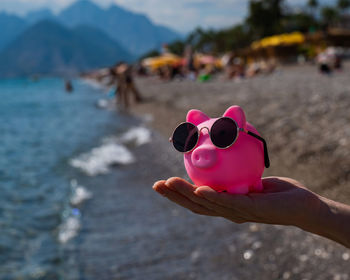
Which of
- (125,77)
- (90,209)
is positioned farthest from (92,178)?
(125,77)

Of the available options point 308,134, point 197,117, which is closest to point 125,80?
point 308,134

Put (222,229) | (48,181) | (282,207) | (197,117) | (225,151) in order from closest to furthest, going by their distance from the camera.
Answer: (282,207) < (225,151) < (197,117) < (222,229) < (48,181)

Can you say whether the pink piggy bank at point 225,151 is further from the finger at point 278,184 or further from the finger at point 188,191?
the finger at point 188,191

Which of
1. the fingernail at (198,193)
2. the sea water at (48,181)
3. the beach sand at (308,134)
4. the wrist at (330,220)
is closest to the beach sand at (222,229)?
the beach sand at (308,134)

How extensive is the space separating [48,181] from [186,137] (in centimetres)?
843

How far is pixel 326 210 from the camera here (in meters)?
1.81

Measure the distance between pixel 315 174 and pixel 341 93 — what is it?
212 inches

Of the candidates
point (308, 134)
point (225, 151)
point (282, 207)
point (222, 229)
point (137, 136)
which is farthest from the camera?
point (137, 136)

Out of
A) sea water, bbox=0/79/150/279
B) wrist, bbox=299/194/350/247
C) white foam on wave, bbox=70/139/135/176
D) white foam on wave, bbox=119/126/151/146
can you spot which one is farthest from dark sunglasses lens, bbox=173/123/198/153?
white foam on wave, bbox=119/126/151/146

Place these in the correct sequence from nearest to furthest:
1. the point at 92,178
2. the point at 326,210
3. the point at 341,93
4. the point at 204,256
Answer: the point at 326,210 < the point at 204,256 < the point at 92,178 < the point at 341,93

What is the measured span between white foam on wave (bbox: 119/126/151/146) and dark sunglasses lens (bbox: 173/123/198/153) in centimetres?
1053

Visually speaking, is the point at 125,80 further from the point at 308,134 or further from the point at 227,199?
the point at 227,199

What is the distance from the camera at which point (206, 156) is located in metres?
2.00

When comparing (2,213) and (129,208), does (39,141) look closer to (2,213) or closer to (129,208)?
(2,213)
